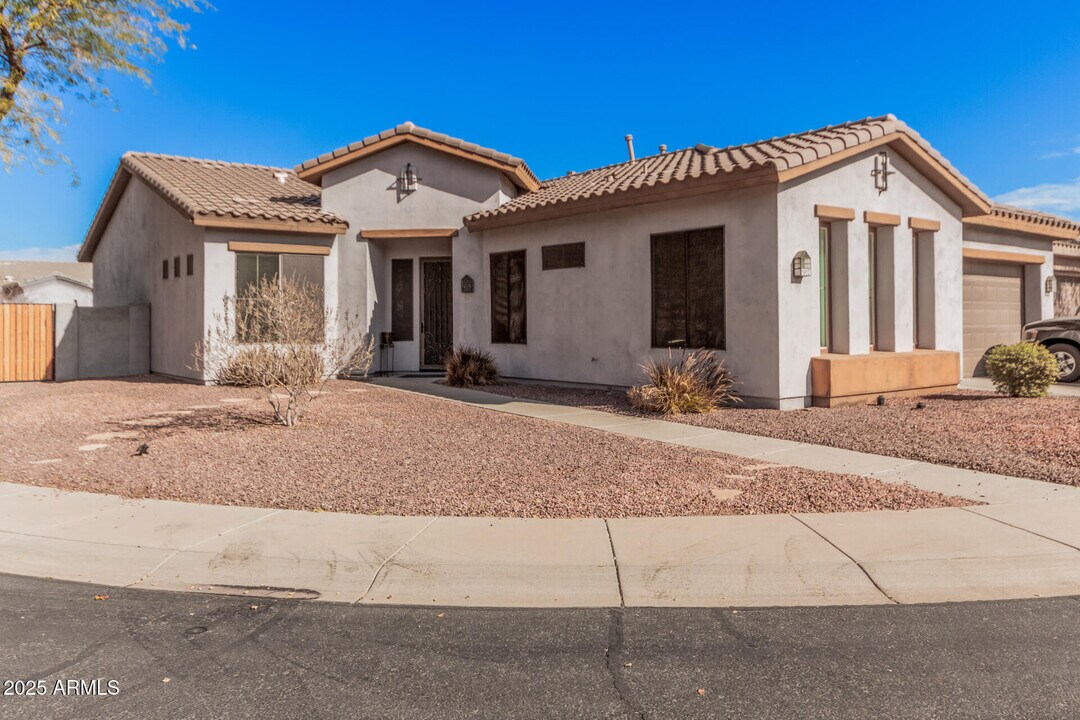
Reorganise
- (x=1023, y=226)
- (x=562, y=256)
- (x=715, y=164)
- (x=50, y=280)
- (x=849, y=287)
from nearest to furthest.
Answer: (x=849, y=287)
(x=715, y=164)
(x=562, y=256)
(x=1023, y=226)
(x=50, y=280)

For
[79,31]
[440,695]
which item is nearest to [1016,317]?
[440,695]

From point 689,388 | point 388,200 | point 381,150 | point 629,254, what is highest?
point 381,150

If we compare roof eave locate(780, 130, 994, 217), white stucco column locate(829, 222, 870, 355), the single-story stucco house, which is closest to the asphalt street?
the single-story stucco house

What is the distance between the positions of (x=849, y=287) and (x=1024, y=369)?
2.85 meters

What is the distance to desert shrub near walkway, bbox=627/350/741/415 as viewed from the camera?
11.0 m

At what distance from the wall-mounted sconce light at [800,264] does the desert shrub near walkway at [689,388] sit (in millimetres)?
1779

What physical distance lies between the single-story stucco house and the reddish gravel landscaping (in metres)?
0.83

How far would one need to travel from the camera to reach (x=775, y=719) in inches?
120

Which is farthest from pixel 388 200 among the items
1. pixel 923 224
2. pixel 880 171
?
pixel 923 224

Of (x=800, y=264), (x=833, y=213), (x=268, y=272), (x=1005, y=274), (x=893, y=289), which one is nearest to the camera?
(x=800, y=264)

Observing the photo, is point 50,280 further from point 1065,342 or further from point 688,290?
point 1065,342

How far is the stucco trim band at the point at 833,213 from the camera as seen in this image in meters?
11.5

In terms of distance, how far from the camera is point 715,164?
→ 1236 cm

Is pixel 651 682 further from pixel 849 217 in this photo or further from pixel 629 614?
pixel 849 217
